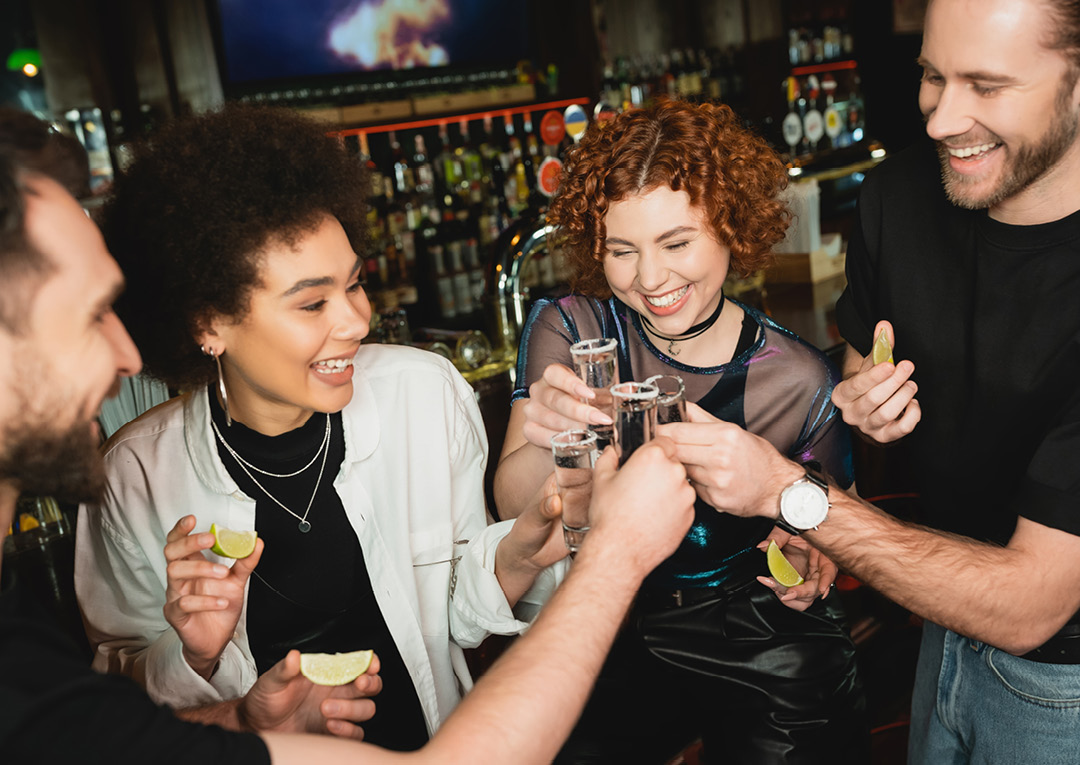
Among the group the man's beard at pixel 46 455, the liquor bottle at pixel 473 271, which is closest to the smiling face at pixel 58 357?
the man's beard at pixel 46 455

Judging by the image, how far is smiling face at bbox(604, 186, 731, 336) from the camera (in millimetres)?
1900

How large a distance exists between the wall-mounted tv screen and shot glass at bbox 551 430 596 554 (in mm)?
3206

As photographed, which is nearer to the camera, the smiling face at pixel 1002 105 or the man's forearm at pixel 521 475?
the smiling face at pixel 1002 105

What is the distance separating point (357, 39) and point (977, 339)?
361cm

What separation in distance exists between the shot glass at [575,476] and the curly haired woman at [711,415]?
0.64 ft

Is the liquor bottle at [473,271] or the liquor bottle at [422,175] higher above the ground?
the liquor bottle at [422,175]

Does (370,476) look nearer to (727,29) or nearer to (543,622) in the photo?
(543,622)

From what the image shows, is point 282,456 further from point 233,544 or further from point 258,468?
point 233,544

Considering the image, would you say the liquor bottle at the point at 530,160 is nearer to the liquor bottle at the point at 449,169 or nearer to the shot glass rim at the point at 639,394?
the liquor bottle at the point at 449,169

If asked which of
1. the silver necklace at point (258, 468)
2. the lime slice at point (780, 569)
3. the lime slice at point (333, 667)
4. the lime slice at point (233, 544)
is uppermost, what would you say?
the silver necklace at point (258, 468)

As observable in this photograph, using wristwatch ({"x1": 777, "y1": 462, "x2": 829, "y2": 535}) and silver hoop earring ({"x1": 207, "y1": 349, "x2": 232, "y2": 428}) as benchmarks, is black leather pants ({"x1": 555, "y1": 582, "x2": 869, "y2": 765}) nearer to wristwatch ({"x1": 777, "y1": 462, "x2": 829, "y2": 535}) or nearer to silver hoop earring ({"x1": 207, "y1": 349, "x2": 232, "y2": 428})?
wristwatch ({"x1": 777, "y1": 462, "x2": 829, "y2": 535})

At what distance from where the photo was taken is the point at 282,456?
1.91 metres

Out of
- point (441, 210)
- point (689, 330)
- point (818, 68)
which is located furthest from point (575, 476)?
point (818, 68)

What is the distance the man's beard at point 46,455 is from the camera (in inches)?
44.5
